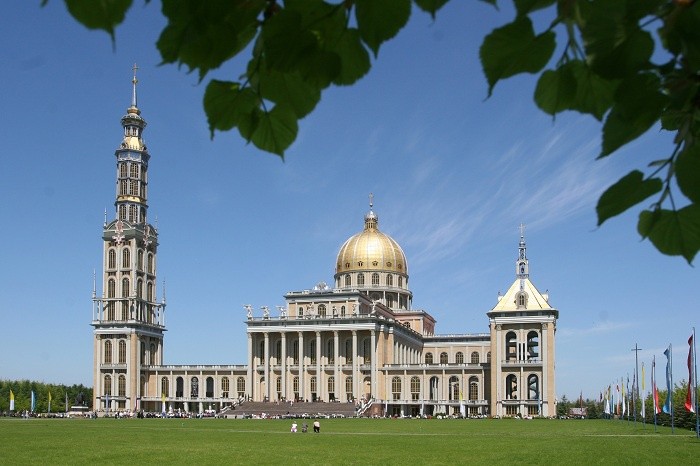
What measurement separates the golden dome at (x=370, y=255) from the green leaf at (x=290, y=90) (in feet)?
371

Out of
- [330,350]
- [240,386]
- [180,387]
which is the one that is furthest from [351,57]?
[180,387]

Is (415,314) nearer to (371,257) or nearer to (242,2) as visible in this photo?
(371,257)

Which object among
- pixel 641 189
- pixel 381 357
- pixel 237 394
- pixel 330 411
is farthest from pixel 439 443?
pixel 237 394

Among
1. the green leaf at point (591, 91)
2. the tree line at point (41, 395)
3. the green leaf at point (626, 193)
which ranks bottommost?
the tree line at point (41, 395)

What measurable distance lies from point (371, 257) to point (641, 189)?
372ft

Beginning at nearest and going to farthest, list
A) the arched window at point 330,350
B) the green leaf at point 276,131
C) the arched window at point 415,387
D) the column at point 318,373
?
the green leaf at point 276,131 < the column at point 318,373 < the arched window at point 415,387 < the arched window at point 330,350

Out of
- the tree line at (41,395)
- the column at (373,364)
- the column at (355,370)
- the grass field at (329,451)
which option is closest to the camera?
the grass field at (329,451)

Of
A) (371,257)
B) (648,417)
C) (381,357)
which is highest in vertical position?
(371,257)

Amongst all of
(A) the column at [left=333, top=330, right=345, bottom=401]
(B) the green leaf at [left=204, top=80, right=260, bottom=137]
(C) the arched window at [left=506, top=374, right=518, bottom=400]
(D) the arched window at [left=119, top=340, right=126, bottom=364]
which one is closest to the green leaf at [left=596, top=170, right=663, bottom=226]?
(B) the green leaf at [left=204, top=80, right=260, bottom=137]

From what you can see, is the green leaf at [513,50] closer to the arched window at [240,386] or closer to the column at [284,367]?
the column at [284,367]

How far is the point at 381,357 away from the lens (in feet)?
332

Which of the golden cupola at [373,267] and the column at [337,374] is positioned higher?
the golden cupola at [373,267]

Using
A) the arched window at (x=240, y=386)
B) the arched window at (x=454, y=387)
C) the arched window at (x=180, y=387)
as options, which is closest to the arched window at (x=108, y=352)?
the arched window at (x=180, y=387)

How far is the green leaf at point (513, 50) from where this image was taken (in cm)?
223
